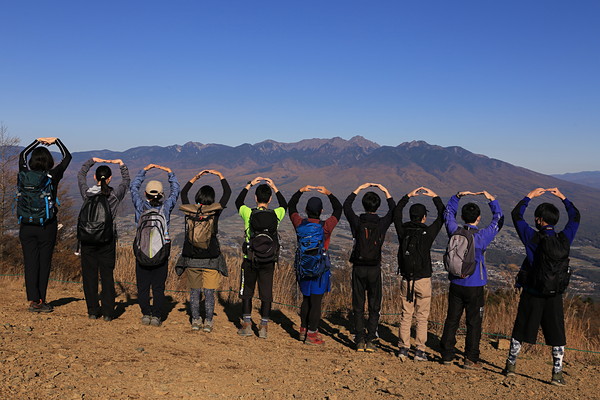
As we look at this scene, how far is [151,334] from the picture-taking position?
19.2 ft

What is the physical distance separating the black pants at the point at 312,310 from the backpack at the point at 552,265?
2.59 m

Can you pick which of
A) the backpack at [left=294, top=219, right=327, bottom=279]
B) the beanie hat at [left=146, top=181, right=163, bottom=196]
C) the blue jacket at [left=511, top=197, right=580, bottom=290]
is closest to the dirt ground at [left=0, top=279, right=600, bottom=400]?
the backpack at [left=294, top=219, right=327, bottom=279]

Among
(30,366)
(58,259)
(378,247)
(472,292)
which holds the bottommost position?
(58,259)

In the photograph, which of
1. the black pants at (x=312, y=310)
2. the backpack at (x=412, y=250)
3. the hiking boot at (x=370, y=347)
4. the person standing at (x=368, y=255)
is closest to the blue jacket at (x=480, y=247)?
the backpack at (x=412, y=250)

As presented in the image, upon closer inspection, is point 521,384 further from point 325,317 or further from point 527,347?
point 325,317

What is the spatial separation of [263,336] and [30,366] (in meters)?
2.92

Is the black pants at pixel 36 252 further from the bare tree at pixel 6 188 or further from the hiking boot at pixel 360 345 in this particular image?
the bare tree at pixel 6 188

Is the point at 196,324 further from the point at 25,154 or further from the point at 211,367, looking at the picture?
the point at 25,154

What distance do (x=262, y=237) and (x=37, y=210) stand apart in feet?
9.16

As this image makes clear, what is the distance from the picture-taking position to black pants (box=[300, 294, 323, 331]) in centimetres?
610

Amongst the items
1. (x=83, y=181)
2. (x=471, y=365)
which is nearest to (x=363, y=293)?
(x=471, y=365)

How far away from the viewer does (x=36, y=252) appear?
5.92 m

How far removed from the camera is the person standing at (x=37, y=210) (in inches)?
226

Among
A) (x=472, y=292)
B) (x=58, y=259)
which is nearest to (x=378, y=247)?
(x=472, y=292)
